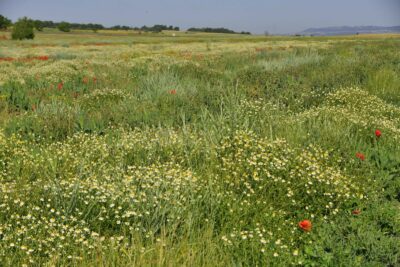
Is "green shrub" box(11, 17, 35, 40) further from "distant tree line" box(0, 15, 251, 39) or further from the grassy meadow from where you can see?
the grassy meadow

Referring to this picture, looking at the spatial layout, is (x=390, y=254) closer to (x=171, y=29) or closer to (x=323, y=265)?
(x=323, y=265)

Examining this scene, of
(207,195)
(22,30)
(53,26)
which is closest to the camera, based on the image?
(207,195)

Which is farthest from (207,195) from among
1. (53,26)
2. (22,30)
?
(53,26)

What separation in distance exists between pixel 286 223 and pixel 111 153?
255 cm

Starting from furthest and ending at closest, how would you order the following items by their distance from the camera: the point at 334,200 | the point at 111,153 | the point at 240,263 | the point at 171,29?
the point at 171,29, the point at 111,153, the point at 334,200, the point at 240,263

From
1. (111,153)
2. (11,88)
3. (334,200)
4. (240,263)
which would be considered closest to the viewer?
(240,263)

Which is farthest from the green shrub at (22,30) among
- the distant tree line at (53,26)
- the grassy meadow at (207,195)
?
the grassy meadow at (207,195)

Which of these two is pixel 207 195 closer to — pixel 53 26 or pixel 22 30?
pixel 22 30

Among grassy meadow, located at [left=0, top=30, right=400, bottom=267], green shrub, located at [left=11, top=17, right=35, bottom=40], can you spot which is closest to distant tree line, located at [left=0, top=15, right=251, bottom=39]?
green shrub, located at [left=11, top=17, right=35, bottom=40]

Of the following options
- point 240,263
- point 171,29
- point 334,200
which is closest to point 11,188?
point 240,263

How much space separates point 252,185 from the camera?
13.4 feet

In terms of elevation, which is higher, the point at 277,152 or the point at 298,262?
the point at 277,152

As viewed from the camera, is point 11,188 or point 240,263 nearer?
point 240,263

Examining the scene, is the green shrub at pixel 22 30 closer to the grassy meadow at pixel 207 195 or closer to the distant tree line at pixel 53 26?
the distant tree line at pixel 53 26
